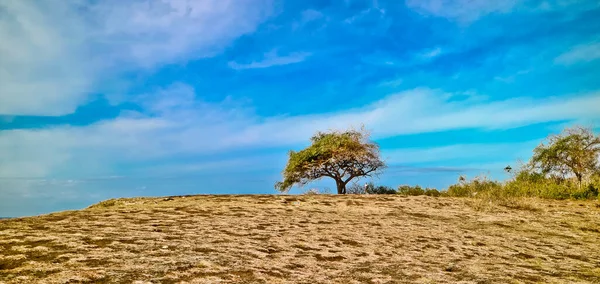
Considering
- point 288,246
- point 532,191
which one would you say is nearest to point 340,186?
point 532,191

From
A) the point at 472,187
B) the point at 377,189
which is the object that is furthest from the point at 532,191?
the point at 377,189

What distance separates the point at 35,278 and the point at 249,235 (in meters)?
2.60

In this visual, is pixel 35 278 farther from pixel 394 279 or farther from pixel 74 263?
pixel 394 279

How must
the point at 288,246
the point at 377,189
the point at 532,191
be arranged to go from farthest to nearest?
the point at 377,189 < the point at 532,191 < the point at 288,246

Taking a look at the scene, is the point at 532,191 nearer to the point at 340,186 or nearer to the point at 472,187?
the point at 472,187

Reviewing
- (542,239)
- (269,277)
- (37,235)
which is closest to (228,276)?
(269,277)

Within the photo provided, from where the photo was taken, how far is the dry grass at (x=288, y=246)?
146 inches

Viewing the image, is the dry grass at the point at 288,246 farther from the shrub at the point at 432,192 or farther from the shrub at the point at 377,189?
the shrub at the point at 377,189

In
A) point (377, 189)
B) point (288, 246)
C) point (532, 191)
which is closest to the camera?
point (288, 246)

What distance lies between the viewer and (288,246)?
4.93m

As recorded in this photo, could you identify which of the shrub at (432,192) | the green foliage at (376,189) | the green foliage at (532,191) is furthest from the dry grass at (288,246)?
the green foliage at (376,189)

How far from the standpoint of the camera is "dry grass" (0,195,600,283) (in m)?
3.71

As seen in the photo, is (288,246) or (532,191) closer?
(288,246)

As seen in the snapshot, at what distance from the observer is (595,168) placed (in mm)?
28109
